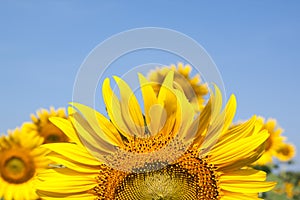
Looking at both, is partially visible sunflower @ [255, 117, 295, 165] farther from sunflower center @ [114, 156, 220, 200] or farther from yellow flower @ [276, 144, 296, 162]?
sunflower center @ [114, 156, 220, 200]

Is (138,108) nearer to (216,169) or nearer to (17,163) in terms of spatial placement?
(216,169)

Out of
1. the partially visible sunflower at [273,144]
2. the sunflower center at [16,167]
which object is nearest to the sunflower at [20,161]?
the sunflower center at [16,167]

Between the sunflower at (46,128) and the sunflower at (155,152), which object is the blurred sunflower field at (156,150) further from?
the sunflower at (46,128)

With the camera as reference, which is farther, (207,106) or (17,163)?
(17,163)

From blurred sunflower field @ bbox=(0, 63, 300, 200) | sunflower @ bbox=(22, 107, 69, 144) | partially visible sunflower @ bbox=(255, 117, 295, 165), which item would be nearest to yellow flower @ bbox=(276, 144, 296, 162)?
partially visible sunflower @ bbox=(255, 117, 295, 165)

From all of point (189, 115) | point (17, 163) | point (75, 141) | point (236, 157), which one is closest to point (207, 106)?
point (189, 115)

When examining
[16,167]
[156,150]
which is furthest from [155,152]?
[16,167]
